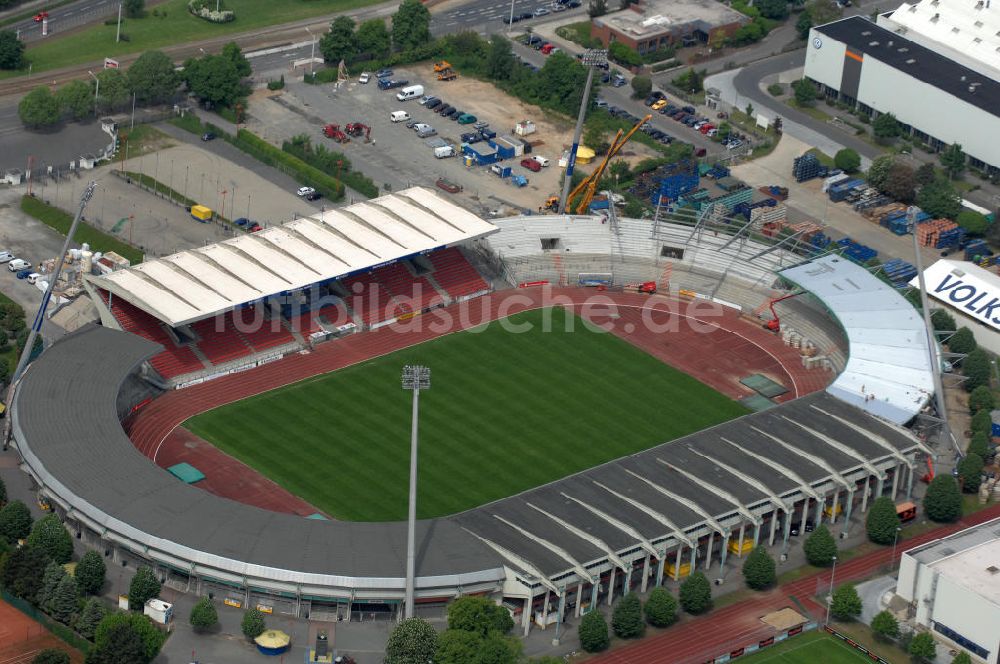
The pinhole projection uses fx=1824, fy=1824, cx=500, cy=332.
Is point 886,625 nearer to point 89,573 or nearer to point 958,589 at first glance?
point 958,589

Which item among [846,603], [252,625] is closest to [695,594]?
[846,603]

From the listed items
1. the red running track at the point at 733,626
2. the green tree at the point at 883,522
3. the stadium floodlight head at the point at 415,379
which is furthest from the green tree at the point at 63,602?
the green tree at the point at 883,522

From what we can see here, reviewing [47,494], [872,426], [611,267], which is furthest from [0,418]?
[872,426]

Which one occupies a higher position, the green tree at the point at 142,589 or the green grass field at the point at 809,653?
the green tree at the point at 142,589

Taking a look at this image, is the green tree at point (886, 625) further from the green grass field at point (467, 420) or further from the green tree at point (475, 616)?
the green grass field at point (467, 420)

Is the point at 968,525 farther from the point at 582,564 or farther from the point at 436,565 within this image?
the point at 436,565
